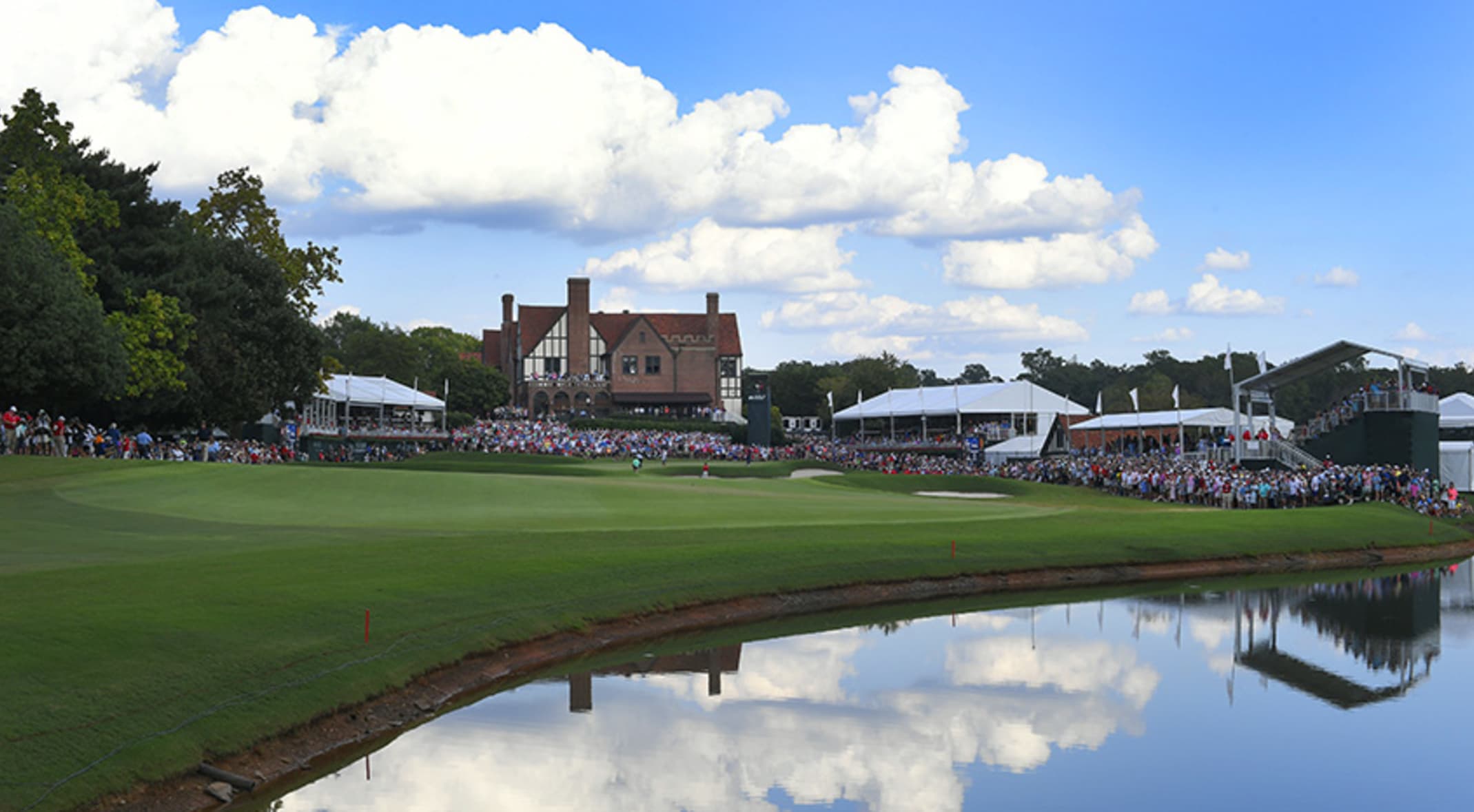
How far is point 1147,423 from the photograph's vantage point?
80.7 metres

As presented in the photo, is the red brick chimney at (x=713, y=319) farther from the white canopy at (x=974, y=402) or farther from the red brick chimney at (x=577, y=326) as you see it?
the white canopy at (x=974, y=402)

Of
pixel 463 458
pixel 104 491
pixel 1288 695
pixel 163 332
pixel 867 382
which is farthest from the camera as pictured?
pixel 867 382

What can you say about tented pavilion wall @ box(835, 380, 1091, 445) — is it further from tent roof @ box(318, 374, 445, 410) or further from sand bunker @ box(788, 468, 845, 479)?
tent roof @ box(318, 374, 445, 410)

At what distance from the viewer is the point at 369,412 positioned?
92625 mm

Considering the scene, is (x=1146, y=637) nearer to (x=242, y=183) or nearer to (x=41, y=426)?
(x=41, y=426)

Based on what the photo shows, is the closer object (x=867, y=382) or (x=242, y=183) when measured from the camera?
(x=242, y=183)

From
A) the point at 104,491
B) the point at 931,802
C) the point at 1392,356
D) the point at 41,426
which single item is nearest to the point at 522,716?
the point at 931,802

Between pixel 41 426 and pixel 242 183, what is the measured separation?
17.4m

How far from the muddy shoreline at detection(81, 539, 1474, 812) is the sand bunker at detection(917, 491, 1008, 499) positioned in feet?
61.5

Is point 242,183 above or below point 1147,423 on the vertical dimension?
above

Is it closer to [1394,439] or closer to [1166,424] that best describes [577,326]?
[1166,424]

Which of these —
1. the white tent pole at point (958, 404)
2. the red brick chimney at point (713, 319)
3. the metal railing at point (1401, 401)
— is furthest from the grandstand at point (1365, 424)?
the red brick chimney at point (713, 319)

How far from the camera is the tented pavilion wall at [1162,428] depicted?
79.2 m

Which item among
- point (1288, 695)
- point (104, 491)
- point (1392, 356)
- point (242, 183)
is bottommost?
point (1288, 695)
